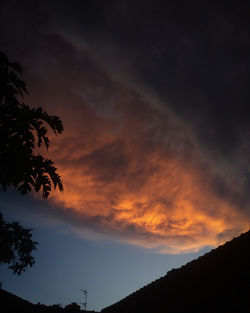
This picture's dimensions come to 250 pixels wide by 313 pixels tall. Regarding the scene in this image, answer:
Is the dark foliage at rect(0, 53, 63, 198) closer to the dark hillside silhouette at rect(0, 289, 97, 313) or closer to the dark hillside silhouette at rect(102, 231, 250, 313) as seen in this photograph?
the dark hillside silhouette at rect(102, 231, 250, 313)

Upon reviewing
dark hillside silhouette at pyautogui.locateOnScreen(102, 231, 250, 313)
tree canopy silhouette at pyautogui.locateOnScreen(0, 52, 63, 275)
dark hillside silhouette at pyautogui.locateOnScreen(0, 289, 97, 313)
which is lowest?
dark hillside silhouette at pyautogui.locateOnScreen(0, 289, 97, 313)

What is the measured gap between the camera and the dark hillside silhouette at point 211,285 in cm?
531

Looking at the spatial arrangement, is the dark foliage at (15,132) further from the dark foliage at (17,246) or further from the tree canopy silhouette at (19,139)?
the dark foliage at (17,246)

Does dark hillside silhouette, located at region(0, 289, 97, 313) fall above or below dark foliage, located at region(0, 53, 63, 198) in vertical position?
below

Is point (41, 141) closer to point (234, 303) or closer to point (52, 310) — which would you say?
point (234, 303)

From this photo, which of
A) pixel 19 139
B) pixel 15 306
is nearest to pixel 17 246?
pixel 15 306

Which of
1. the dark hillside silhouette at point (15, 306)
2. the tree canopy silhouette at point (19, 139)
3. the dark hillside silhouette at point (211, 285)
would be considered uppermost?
the tree canopy silhouette at point (19, 139)

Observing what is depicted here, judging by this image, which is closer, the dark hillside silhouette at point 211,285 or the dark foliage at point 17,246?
the dark hillside silhouette at point 211,285

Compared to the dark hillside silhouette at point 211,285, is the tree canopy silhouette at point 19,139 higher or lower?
higher

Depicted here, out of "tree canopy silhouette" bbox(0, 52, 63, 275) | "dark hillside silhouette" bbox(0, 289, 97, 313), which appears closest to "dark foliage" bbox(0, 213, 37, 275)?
"dark hillside silhouette" bbox(0, 289, 97, 313)

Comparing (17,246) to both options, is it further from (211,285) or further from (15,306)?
(211,285)

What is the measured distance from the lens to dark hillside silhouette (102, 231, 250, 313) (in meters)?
5.31

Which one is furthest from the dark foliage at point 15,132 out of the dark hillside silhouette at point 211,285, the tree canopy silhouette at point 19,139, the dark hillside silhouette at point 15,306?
the dark hillside silhouette at point 15,306

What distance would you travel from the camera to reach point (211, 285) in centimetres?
624
